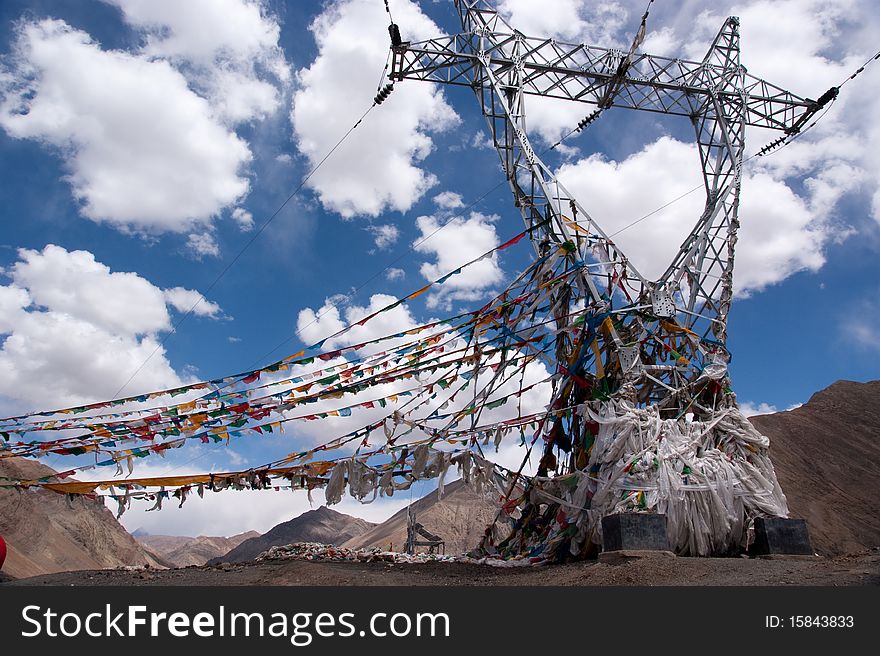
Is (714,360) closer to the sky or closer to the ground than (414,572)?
closer to the sky

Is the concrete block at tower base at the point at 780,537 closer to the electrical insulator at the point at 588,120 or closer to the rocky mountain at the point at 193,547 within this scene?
the electrical insulator at the point at 588,120

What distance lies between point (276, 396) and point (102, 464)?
3.58 m

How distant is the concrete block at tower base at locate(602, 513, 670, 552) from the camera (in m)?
9.88

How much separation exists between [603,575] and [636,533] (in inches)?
64.0

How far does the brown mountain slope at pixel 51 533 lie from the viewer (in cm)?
4228

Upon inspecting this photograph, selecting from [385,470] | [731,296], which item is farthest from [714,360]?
[385,470]

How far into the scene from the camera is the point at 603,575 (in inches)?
337

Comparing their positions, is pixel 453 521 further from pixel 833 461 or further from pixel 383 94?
pixel 383 94

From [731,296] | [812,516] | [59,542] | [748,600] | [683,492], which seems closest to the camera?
[748,600]

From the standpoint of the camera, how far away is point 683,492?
10852 millimetres

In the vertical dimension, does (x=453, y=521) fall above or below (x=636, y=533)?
below

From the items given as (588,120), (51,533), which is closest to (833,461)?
(588,120)

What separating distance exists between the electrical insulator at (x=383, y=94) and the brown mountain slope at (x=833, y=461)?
29284mm

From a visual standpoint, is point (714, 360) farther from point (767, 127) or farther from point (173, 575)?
point (173, 575)
